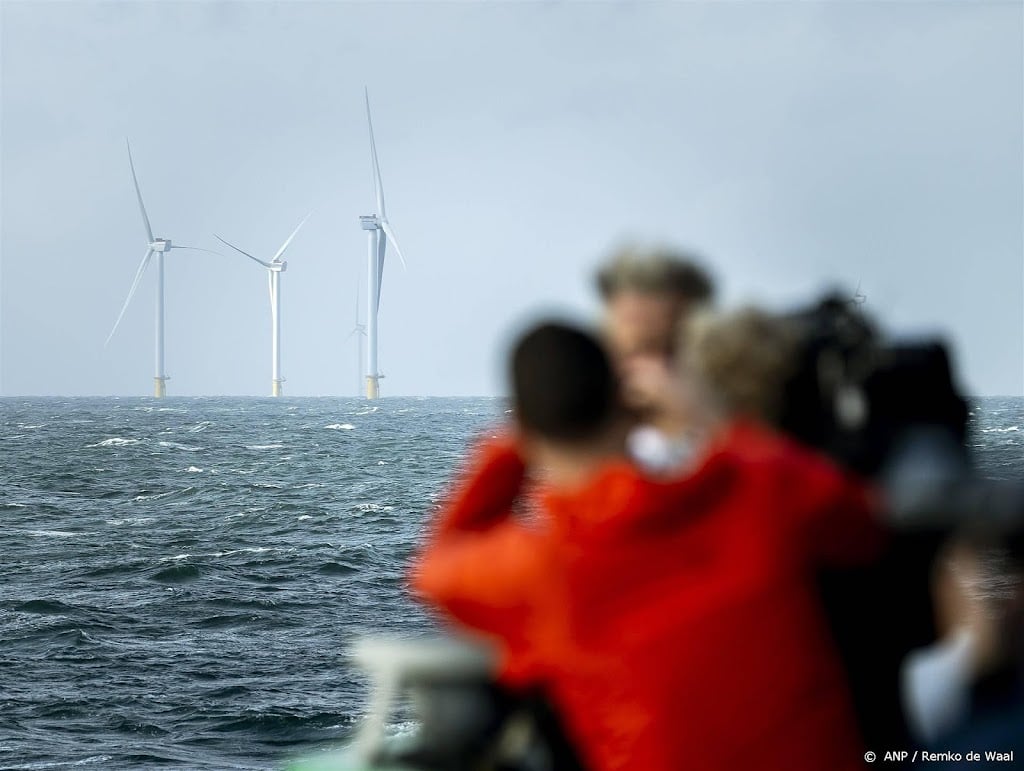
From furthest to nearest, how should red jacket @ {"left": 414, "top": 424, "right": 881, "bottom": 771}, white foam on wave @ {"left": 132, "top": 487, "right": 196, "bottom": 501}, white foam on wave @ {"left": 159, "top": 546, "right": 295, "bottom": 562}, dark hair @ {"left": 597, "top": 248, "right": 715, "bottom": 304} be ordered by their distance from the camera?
white foam on wave @ {"left": 132, "top": 487, "right": 196, "bottom": 501}, white foam on wave @ {"left": 159, "top": 546, "right": 295, "bottom": 562}, dark hair @ {"left": 597, "top": 248, "right": 715, "bottom": 304}, red jacket @ {"left": 414, "top": 424, "right": 881, "bottom": 771}

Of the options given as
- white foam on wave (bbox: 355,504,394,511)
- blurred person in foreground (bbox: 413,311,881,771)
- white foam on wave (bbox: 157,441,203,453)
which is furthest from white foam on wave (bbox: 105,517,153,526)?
blurred person in foreground (bbox: 413,311,881,771)

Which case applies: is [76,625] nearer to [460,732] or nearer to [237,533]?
[237,533]

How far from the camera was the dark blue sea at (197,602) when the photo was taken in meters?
20.5

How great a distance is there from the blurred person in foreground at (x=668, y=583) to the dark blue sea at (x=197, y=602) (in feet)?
2.69

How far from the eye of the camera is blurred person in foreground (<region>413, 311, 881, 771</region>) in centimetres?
256

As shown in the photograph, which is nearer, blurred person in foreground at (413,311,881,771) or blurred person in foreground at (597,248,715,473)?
blurred person in foreground at (413,311,881,771)

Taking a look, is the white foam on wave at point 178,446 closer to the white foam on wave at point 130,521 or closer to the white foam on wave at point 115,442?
the white foam on wave at point 115,442

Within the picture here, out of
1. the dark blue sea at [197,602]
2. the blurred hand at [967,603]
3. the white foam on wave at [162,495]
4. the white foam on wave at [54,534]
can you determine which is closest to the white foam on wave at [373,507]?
the dark blue sea at [197,602]

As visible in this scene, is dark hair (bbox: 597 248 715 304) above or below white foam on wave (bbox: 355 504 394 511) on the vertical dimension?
above

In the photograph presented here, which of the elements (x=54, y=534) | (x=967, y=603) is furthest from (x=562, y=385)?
(x=54, y=534)

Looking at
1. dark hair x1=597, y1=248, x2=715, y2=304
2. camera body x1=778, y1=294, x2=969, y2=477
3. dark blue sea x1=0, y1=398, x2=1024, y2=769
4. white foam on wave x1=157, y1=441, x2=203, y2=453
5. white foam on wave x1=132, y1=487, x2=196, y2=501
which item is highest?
dark hair x1=597, y1=248, x2=715, y2=304

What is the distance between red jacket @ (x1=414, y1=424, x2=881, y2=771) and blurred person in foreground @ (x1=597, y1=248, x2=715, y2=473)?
346mm

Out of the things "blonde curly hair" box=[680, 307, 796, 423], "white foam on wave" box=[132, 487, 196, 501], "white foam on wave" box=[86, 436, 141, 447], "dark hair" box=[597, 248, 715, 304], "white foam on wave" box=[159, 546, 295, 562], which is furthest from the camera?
"white foam on wave" box=[86, 436, 141, 447]

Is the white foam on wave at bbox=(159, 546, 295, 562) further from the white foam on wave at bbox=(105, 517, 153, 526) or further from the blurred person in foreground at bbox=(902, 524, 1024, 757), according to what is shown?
the blurred person in foreground at bbox=(902, 524, 1024, 757)
